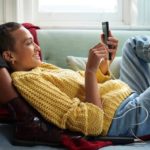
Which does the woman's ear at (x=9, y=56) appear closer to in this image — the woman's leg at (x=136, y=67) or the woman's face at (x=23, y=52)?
the woman's face at (x=23, y=52)

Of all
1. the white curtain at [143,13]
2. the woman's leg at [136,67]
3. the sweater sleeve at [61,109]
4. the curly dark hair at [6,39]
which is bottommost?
the sweater sleeve at [61,109]

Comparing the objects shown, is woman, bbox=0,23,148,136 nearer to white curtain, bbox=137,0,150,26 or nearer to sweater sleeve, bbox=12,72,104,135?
sweater sleeve, bbox=12,72,104,135

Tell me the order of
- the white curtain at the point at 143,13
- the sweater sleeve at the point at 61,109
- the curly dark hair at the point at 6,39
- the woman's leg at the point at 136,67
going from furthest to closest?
1. the white curtain at the point at 143,13
2. the woman's leg at the point at 136,67
3. the curly dark hair at the point at 6,39
4. the sweater sleeve at the point at 61,109

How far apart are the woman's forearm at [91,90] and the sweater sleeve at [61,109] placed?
1.0 inches

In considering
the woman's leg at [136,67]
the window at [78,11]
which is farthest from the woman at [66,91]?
the window at [78,11]

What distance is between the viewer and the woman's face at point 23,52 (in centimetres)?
144

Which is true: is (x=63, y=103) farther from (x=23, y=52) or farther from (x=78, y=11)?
(x=78, y=11)

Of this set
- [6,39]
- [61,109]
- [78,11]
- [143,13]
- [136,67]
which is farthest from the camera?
[78,11]

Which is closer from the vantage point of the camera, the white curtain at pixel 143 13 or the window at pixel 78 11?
the white curtain at pixel 143 13

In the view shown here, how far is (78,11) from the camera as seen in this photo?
2.55m

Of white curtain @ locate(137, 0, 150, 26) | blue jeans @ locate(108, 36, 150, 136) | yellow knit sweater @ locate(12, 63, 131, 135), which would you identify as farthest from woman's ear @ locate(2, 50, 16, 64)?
white curtain @ locate(137, 0, 150, 26)

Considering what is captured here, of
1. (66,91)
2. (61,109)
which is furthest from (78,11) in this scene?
(61,109)

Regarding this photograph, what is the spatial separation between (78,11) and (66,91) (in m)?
1.33

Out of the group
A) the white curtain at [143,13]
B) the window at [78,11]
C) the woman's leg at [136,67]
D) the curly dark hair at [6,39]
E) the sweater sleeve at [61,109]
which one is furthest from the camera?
the window at [78,11]
